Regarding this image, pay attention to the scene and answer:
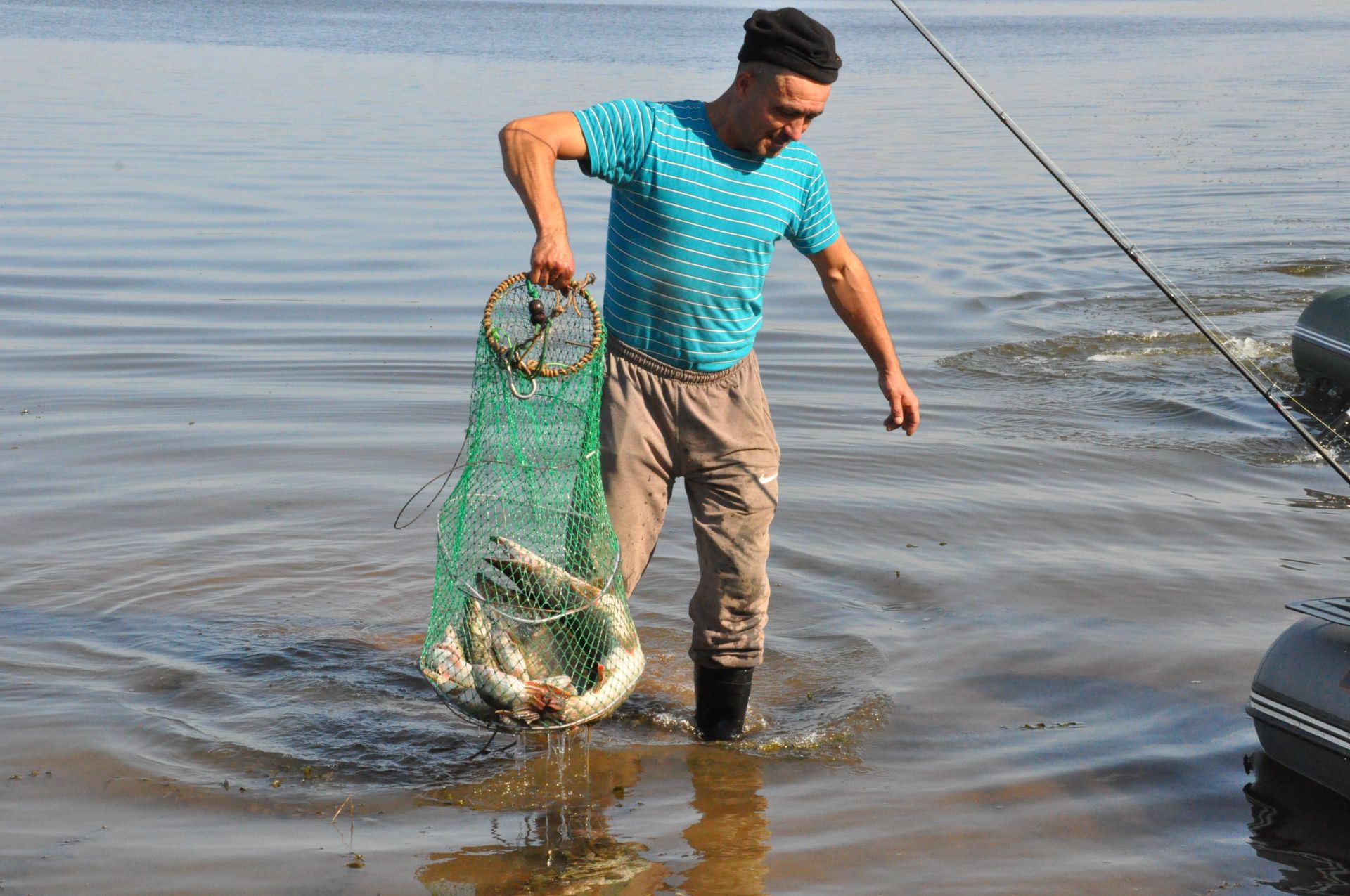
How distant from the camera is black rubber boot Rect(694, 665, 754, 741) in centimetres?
486

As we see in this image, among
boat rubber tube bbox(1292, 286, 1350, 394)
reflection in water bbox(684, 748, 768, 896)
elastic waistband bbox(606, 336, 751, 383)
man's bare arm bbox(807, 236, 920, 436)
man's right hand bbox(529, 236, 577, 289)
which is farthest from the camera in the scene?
boat rubber tube bbox(1292, 286, 1350, 394)

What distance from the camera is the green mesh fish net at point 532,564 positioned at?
4.12 metres

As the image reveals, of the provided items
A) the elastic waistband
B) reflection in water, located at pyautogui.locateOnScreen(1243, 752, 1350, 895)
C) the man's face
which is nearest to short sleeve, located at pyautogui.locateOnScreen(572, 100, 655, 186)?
the man's face

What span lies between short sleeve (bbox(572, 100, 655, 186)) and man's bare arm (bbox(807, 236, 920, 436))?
763 millimetres

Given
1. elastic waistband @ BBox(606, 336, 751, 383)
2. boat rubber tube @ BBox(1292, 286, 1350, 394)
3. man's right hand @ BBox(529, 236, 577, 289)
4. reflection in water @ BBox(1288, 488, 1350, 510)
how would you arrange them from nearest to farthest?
man's right hand @ BBox(529, 236, 577, 289)
elastic waistband @ BBox(606, 336, 751, 383)
reflection in water @ BBox(1288, 488, 1350, 510)
boat rubber tube @ BBox(1292, 286, 1350, 394)

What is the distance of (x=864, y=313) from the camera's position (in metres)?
4.67

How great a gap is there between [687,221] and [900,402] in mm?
984

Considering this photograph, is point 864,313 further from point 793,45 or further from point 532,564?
point 532,564

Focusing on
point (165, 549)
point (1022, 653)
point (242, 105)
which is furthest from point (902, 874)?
point (242, 105)

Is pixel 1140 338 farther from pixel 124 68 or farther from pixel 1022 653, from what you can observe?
pixel 124 68

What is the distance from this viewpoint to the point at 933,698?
5.47 meters

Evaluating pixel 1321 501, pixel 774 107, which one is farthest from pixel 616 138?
pixel 1321 501

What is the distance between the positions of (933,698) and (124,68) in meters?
26.0

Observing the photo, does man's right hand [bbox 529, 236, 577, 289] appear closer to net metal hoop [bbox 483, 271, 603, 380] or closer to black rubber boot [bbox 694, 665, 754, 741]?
net metal hoop [bbox 483, 271, 603, 380]
